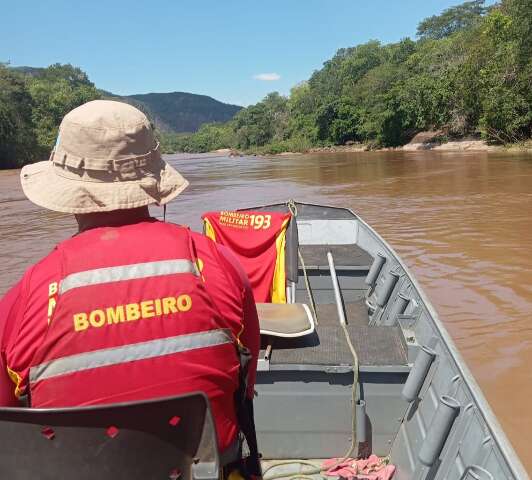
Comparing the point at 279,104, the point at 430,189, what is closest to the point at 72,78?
the point at 279,104

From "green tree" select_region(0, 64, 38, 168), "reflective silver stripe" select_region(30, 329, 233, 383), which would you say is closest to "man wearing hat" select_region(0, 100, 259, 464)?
"reflective silver stripe" select_region(30, 329, 233, 383)

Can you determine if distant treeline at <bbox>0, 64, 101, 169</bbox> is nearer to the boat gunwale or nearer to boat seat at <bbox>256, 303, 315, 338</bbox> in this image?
boat seat at <bbox>256, 303, 315, 338</bbox>

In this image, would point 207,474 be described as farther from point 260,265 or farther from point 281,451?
point 260,265

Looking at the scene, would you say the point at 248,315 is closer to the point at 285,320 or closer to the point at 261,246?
the point at 285,320

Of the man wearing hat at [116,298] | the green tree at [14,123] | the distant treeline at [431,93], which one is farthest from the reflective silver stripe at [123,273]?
the green tree at [14,123]

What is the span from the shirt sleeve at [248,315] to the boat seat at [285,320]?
1.53 metres

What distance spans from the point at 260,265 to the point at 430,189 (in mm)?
13346

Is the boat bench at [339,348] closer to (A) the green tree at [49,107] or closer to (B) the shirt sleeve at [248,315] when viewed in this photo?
(B) the shirt sleeve at [248,315]

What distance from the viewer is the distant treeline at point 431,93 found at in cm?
2862

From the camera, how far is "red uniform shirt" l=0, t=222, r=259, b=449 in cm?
113

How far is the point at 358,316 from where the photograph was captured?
4629mm

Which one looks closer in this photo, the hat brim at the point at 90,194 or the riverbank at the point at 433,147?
the hat brim at the point at 90,194

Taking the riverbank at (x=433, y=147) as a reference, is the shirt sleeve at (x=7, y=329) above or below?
above

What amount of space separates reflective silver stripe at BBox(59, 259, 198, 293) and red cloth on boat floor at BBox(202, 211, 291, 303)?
11.0 feet
